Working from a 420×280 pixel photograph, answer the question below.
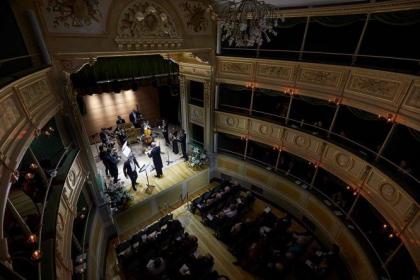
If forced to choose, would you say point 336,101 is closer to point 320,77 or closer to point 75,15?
point 320,77

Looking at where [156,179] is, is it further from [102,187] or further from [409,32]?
[409,32]

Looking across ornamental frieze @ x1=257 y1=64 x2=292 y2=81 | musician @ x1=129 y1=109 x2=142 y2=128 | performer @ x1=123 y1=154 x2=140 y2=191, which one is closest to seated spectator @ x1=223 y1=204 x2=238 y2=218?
performer @ x1=123 y1=154 x2=140 y2=191

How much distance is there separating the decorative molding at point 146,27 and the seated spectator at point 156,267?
6.80 m

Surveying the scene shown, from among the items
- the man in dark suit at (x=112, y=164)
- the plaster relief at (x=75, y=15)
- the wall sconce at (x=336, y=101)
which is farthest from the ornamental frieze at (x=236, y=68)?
the man in dark suit at (x=112, y=164)

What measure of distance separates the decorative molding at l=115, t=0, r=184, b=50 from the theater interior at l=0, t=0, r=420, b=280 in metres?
0.04

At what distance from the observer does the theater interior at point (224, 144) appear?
15.3ft

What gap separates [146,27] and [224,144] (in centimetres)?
632

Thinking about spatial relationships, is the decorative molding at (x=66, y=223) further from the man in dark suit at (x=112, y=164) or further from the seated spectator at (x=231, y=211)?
the seated spectator at (x=231, y=211)

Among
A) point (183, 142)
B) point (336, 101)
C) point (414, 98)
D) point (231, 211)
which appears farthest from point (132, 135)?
point (414, 98)

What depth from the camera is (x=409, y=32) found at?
18.8 ft

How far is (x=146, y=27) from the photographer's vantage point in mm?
7254

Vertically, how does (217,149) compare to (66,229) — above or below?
below

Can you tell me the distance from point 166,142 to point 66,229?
27.8 ft

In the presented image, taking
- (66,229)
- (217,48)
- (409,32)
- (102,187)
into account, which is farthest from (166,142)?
(409,32)
